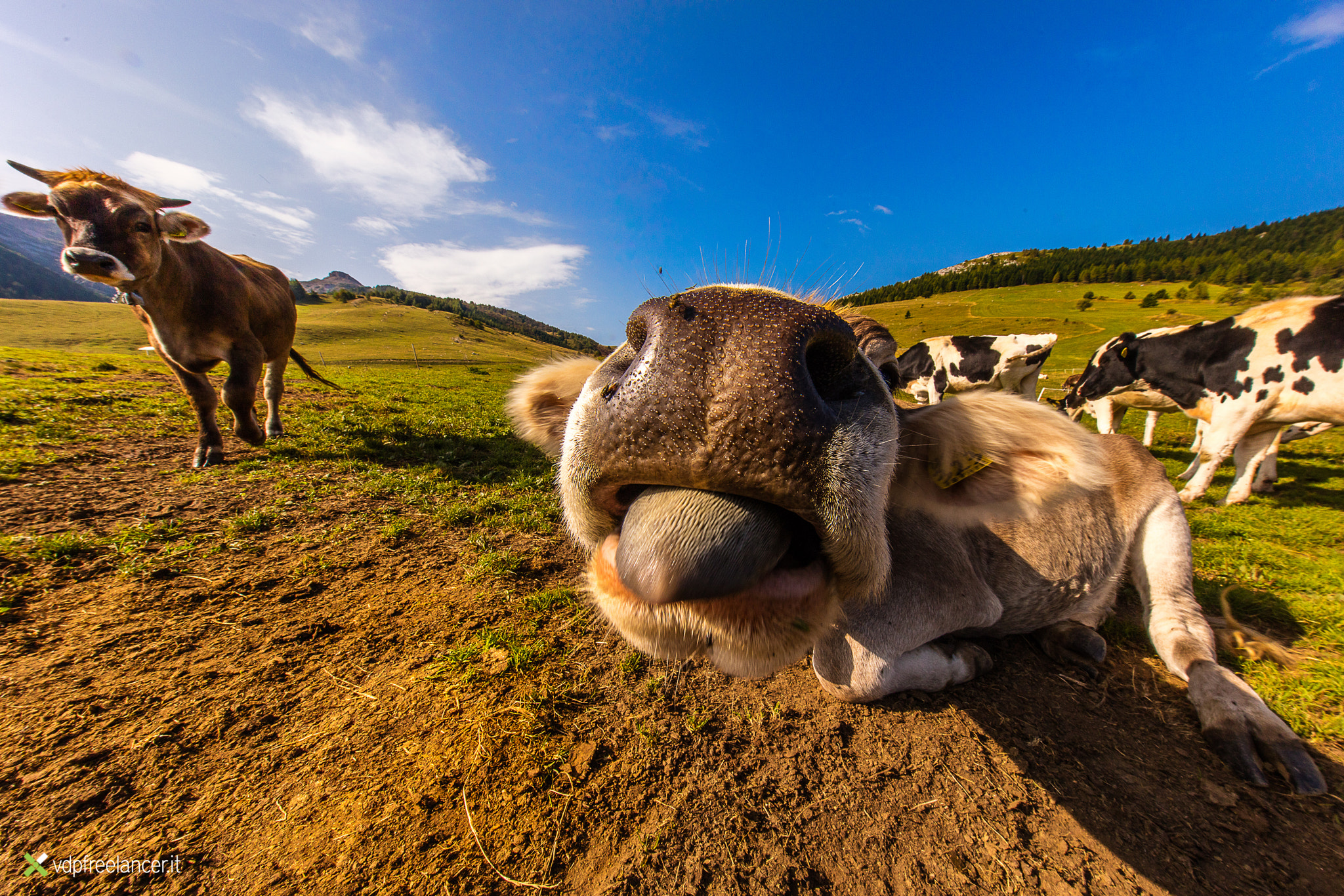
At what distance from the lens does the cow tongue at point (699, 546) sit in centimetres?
128

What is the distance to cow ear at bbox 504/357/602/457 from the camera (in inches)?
93.9

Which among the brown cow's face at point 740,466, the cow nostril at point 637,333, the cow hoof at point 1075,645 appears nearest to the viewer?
the brown cow's face at point 740,466

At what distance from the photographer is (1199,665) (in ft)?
8.76

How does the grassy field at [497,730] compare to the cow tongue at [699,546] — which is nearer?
the cow tongue at [699,546]

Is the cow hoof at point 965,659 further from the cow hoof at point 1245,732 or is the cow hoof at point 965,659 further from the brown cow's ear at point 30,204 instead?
the brown cow's ear at point 30,204

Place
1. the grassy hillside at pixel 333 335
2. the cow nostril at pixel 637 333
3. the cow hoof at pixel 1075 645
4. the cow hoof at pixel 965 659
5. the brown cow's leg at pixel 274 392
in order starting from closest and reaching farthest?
the cow nostril at pixel 637 333 < the cow hoof at pixel 965 659 < the cow hoof at pixel 1075 645 < the brown cow's leg at pixel 274 392 < the grassy hillside at pixel 333 335

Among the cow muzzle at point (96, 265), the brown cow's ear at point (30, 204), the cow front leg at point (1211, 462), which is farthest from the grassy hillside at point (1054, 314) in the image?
the brown cow's ear at point (30, 204)

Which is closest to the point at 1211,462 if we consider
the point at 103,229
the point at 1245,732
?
the point at 1245,732

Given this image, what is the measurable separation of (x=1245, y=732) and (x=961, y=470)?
231cm

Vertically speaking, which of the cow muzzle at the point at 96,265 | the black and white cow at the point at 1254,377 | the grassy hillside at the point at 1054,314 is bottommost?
the cow muzzle at the point at 96,265

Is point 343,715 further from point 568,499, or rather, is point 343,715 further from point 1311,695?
point 1311,695

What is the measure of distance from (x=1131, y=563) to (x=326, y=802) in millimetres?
5106

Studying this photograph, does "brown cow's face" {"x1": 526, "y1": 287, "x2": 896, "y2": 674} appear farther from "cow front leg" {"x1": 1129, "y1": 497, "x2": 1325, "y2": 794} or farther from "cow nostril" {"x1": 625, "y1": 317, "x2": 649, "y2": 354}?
"cow front leg" {"x1": 1129, "y1": 497, "x2": 1325, "y2": 794}

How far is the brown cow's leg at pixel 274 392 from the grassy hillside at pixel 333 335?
18.0 metres
